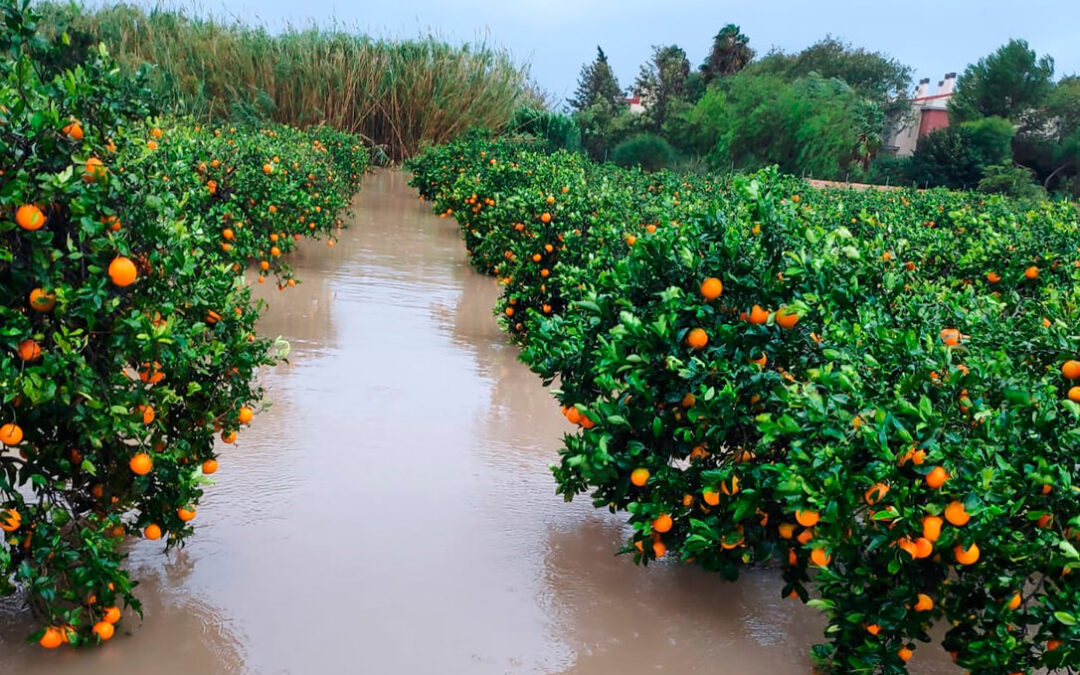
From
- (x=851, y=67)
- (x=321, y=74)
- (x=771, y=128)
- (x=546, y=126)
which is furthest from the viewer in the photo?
(x=851, y=67)

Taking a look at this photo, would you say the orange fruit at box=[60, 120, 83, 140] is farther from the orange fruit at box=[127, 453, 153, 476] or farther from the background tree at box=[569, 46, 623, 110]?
the background tree at box=[569, 46, 623, 110]

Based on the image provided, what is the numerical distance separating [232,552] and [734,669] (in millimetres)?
1897

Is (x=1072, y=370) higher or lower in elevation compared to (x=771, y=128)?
lower

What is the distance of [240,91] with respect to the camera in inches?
851

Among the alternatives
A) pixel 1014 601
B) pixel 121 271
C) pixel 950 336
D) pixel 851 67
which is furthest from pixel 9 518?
pixel 851 67

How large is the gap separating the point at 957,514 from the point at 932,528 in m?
0.08

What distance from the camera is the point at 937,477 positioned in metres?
2.51

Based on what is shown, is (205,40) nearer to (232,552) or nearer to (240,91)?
(240,91)

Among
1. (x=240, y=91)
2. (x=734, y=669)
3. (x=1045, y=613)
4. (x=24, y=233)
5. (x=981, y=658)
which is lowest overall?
(x=734, y=669)

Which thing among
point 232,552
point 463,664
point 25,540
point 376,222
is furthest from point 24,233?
point 376,222

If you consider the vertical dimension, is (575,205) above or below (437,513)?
above

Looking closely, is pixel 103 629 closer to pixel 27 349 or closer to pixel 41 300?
pixel 27 349

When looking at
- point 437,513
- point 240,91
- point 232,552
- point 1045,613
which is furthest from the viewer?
point 240,91

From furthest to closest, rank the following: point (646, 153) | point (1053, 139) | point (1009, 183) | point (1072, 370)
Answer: point (1053, 139) → point (1009, 183) → point (646, 153) → point (1072, 370)
